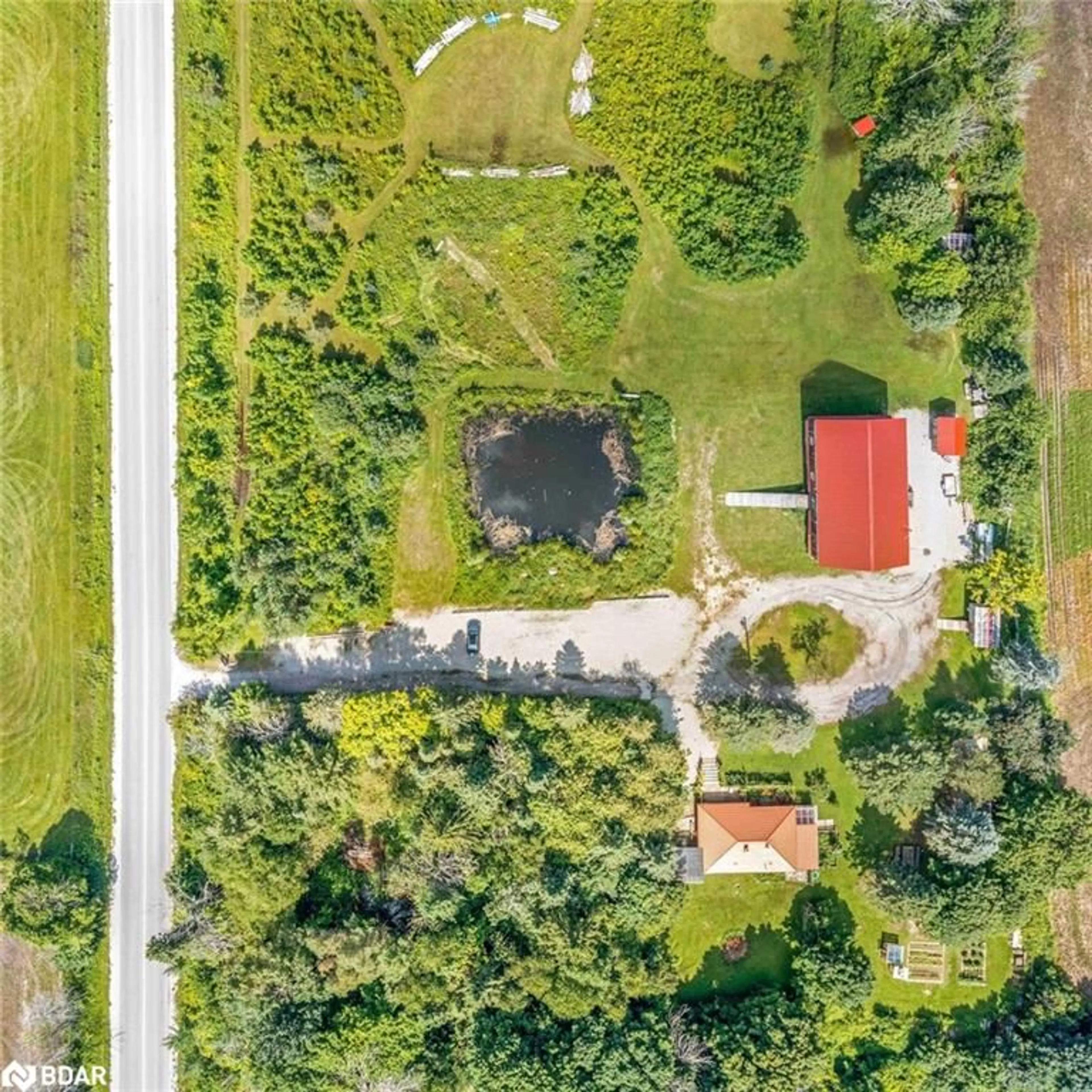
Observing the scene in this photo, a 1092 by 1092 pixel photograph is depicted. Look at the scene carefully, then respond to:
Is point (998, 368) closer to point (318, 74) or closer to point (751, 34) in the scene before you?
Result: point (751, 34)

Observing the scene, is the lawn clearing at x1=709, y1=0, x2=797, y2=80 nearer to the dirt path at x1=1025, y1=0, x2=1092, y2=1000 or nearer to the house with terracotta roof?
the dirt path at x1=1025, y1=0, x2=1092, y2=1000

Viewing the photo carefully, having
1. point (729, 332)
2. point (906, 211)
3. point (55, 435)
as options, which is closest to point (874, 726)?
point (729, 332)

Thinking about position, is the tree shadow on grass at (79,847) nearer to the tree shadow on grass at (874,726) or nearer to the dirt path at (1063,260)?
the tree shadow on grass at (874,726)

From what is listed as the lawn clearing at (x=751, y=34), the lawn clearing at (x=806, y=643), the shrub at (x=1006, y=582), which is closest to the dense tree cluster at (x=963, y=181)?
the lawn clearing at (x=751, y=34)

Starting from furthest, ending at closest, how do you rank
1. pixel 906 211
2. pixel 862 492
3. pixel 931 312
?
1. pixel 931 312
2. pixel 906 211
3. pixel 862 492

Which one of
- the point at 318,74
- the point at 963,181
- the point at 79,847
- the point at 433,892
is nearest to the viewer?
the point at 433,892

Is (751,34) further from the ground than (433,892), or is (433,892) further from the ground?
(751,34)

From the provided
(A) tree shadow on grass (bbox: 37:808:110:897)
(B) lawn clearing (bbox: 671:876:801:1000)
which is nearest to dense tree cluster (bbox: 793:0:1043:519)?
(B) lawn clearing (bbox: 671:876:801:1000)
